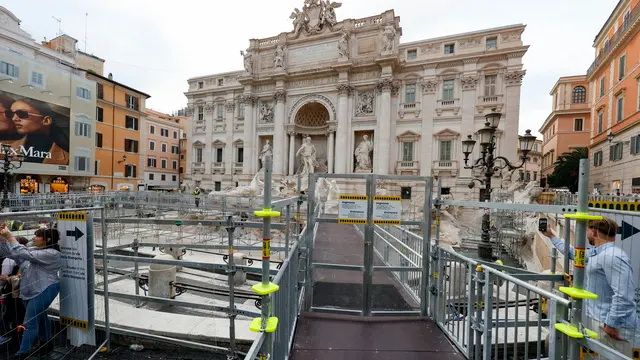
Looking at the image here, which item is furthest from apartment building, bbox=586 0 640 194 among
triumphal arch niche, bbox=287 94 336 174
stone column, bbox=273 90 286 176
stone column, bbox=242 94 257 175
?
stone column, bbox=242 94 257 175

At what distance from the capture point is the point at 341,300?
4.48m

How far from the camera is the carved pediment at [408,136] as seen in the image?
2329cm

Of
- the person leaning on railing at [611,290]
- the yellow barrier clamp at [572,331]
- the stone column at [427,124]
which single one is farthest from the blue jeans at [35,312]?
the stone column at [427,124]

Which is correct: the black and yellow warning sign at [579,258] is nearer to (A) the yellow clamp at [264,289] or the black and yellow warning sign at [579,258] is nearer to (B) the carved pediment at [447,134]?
(A) the yellow clamp at [264,289]

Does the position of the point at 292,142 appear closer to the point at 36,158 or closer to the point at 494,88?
the point at 494,88

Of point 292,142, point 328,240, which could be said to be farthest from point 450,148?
point 328,240

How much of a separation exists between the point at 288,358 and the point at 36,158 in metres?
29.4

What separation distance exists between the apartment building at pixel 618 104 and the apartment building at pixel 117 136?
145 feet

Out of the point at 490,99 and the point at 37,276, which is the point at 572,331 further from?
the point at 490,99

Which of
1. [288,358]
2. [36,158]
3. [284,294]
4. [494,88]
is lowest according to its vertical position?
[288,358]

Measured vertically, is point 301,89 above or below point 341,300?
above

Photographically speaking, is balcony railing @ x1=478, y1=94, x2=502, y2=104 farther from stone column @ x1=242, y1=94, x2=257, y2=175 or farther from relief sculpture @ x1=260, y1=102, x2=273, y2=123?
stone column @ x1=242, y1=94, x2=257, y2=175

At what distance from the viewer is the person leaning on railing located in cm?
244

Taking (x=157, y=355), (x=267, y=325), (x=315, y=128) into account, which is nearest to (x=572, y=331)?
(x=267, y=325)
